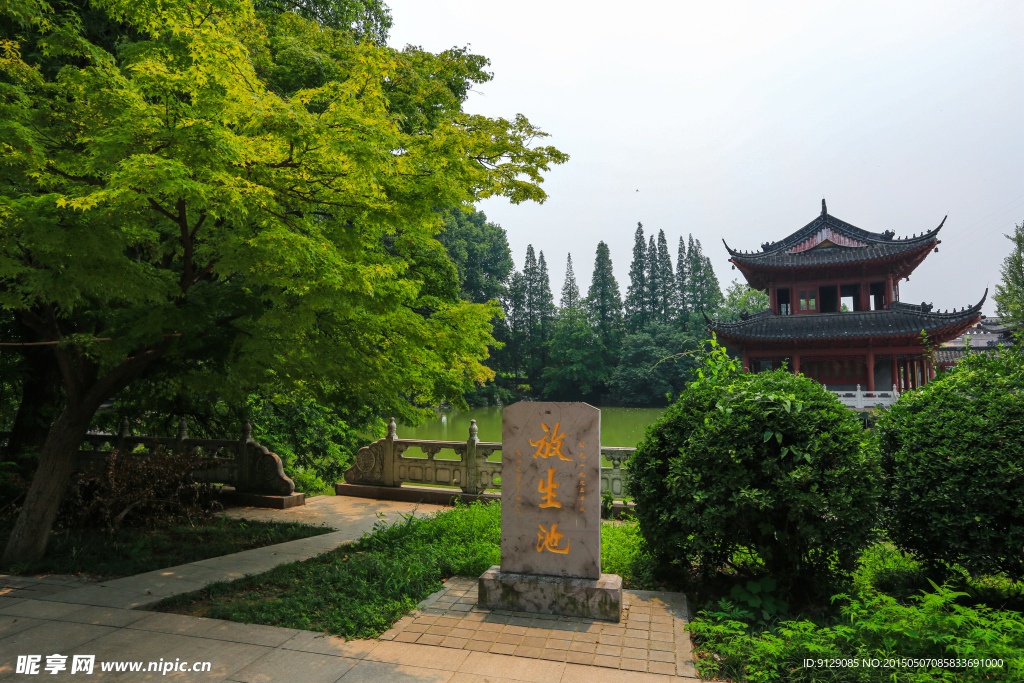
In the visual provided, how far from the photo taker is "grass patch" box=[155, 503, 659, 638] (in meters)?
4.60

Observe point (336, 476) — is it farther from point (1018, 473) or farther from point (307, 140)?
point (1018, 473)

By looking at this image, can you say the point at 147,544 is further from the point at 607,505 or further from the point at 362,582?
the point at 607,505

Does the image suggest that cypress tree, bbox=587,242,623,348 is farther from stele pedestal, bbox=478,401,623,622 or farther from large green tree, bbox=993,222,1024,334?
stele pedestal, bbox=478,401,623,622

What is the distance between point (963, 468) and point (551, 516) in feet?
10.5

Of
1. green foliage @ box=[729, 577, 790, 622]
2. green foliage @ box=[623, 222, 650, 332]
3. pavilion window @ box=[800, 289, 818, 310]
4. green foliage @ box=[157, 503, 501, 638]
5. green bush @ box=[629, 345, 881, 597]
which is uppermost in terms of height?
green foliage @ box=[623, 222, 650, 332]

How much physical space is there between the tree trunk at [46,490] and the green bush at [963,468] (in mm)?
8029

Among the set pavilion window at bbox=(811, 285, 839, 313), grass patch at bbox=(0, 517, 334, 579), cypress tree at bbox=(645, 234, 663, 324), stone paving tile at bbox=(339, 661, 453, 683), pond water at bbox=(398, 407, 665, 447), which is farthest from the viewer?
cypress tree at bbox=(645, 234, 663, 324)

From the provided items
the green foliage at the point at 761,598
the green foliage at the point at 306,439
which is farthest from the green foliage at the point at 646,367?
the green foliage at the point at 761,598

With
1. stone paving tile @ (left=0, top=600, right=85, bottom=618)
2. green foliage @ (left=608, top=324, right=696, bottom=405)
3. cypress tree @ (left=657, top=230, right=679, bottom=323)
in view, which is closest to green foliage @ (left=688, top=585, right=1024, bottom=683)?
stone paving tile @ (left=0, top=600, right=85, bottom=618)

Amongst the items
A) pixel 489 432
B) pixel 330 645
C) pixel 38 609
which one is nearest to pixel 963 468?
pixel 330 645

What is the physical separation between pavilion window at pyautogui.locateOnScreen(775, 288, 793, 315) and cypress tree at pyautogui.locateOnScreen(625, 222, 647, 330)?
1203 inches

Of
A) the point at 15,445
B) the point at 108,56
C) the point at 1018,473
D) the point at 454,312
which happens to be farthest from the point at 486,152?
the point at 15,445

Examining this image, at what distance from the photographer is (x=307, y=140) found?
4047mm

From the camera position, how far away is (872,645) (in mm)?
3717
